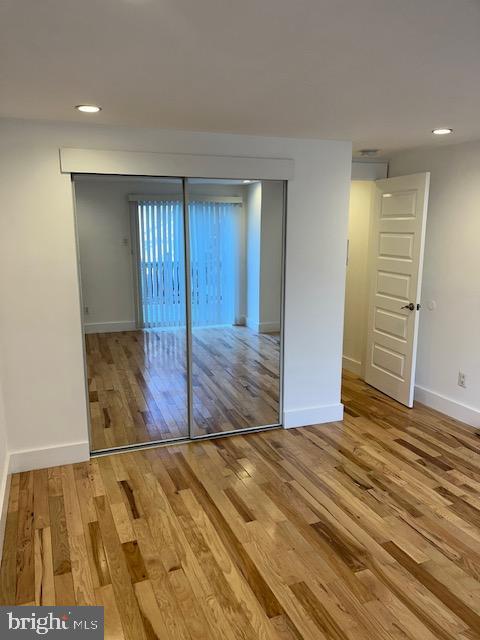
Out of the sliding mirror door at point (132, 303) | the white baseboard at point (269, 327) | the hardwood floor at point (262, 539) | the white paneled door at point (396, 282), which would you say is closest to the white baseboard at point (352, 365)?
the white paneled door at point (396, 282)

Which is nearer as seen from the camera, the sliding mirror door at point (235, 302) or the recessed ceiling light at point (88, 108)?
the recessed ceiling light at point (88, 108)

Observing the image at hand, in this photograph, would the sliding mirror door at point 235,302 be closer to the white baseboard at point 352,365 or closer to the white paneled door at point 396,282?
the white paneled door at point 396,282

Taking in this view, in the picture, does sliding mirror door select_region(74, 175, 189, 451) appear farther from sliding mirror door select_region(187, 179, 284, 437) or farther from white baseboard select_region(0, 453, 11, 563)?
white baseboard select_region(0, 453, 11, 563)

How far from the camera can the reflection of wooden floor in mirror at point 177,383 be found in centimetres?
369

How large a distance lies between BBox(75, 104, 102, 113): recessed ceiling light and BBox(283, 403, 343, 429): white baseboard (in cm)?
258

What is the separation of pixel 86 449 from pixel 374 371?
2.86m

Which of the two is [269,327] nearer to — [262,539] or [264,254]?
[264,254]

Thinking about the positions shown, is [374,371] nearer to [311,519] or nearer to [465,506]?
[465,506]

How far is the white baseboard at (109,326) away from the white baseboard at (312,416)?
4.71 feet

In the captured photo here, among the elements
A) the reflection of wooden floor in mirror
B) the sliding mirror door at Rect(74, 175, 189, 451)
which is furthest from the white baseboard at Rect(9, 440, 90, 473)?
the reflection of wooden floor in mirror

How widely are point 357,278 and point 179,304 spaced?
236 cm

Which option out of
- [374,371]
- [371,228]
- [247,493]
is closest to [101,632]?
[247,493]

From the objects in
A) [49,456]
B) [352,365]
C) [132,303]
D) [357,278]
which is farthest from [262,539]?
[357,278]

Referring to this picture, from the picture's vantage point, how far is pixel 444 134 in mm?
3379
